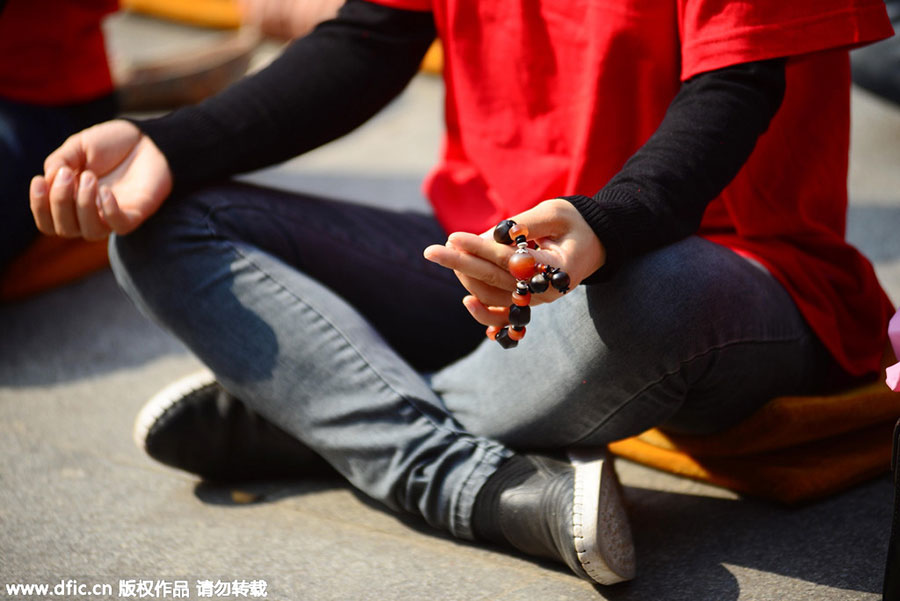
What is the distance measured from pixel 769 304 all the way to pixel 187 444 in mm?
759

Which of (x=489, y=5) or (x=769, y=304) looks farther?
(x=489, y=5)

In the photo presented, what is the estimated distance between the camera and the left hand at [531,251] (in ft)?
2.92

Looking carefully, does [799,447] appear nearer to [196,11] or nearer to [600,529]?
[600,529]

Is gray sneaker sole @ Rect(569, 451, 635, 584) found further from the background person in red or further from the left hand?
the background person in red

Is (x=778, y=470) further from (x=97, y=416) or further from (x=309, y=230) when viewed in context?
(x=97, y=416)

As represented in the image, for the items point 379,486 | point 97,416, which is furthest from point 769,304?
point 97,416

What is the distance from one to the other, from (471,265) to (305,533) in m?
0.50

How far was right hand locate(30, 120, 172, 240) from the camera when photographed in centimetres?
117

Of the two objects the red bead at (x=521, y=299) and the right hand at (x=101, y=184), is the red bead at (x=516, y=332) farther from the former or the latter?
the right hand at (x=101, y=184)

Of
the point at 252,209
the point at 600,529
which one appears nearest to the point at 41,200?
the point at 252,209

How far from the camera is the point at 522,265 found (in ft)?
2.88

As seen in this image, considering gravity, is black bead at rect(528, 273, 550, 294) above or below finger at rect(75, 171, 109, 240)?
above

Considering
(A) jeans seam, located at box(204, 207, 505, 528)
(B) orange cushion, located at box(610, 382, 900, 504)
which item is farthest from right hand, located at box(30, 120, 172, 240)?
(B) orange cushion, located at box(610, 382, 900, 504)

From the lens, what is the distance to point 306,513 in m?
1.28
